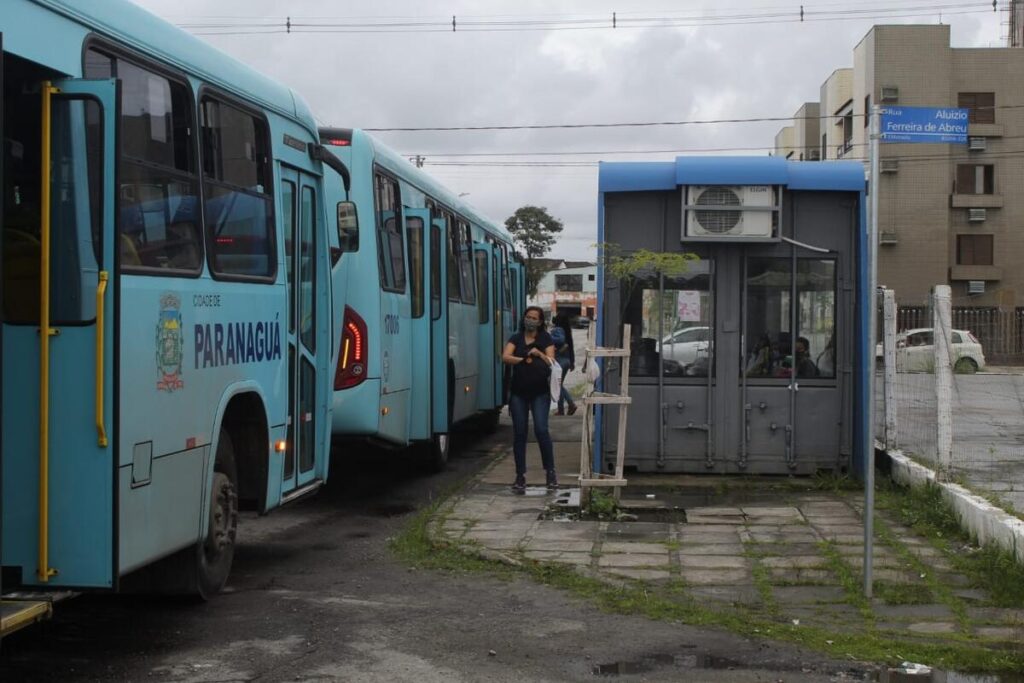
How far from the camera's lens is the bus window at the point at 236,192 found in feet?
24.1

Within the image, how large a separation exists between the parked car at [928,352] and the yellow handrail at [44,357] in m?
7.65

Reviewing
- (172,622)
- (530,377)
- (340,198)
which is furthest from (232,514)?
(530,377)

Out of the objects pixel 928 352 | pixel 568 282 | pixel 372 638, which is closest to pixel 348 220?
pixel 372 638

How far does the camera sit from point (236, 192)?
778 centimetres

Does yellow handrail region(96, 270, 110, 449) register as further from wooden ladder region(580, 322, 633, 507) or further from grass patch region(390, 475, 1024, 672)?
wooden ladder region(580, 322, 633, 507)

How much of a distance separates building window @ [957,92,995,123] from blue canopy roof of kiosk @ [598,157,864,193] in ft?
129

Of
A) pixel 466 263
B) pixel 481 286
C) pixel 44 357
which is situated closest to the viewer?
pixel 44 357

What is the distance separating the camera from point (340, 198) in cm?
1123

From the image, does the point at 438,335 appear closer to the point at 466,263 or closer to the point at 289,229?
the point at 466,263

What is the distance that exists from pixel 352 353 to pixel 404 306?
1.60 m

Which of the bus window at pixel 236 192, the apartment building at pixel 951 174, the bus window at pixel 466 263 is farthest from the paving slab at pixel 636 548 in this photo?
the apartment building at pixel 951 174

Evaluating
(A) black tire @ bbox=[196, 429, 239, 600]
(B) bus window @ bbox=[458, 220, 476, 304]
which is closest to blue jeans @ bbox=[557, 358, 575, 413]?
(B) bus window @ bbox=[458, 220, 476, 304]

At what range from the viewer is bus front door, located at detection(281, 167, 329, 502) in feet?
29.5

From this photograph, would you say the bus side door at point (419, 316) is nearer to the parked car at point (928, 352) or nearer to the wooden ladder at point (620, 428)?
the wooden ladder at point (620, 428)
